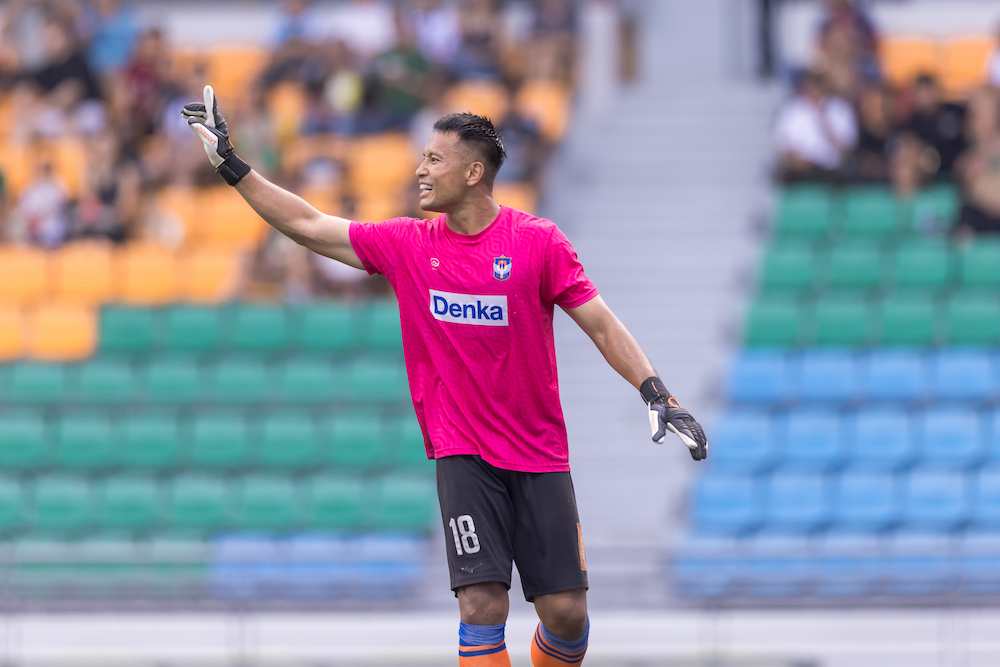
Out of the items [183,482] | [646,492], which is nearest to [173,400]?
[183,482]

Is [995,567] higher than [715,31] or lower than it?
lower

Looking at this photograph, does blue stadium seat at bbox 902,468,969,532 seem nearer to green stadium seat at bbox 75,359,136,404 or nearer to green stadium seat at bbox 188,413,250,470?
green stadium seat at bbox 188,413,250,470

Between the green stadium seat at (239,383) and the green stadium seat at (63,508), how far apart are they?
1.41 metres

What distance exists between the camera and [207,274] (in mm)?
13320

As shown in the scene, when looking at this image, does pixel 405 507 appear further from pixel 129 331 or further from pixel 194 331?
pixel 129 331

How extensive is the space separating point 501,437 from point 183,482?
7.06 metres

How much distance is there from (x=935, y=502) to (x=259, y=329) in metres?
6.16

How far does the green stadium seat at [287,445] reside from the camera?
11547mm

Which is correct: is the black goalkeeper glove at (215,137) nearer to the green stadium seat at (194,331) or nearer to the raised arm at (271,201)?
the raised arm at (271,201)

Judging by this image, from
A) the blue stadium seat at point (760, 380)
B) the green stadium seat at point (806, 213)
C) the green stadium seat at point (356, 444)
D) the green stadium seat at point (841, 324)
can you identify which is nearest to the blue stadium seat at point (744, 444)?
A: the blue stadium seat at point (760, 380)

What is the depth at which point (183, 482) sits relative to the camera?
11.5 metres

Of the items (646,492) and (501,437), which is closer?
(501,437)

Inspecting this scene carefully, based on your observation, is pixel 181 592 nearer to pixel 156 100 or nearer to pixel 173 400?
pixel 173 400

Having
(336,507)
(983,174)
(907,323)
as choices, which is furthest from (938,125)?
(336,507)
